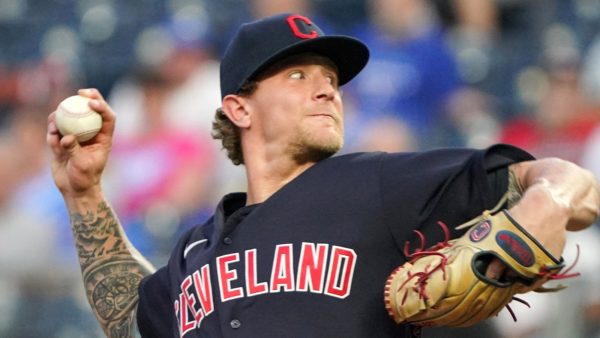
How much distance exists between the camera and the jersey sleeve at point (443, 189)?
3002 millimetres

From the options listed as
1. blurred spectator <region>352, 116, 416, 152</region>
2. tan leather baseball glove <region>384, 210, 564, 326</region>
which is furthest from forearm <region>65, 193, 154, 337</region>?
blurred spectator <region>352, 116, 416, 152</region>

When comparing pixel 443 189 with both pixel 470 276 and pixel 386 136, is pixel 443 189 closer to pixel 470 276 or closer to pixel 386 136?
pixel 470 276

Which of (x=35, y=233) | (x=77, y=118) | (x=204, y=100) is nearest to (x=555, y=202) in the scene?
(x=77, y=118)

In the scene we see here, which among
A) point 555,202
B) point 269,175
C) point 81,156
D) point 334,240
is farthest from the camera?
point 81,156

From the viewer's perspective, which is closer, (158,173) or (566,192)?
(566,192)

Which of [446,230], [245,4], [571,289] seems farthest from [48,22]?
[446,230]

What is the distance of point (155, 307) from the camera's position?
11.9ft

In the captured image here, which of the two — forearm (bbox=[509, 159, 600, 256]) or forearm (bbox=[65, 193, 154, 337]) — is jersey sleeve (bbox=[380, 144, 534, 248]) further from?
forearm (bbox=[65, 193, 154, 337])

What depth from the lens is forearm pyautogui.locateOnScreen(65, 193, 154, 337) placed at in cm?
376

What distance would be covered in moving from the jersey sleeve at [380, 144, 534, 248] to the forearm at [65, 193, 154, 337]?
1048 mm

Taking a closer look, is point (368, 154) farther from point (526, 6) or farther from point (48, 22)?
point (48, 22)

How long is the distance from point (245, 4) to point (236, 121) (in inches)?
163

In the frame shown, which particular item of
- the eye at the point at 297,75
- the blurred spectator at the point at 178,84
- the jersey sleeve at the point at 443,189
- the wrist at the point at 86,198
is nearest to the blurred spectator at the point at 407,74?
the blurred spectator at the point at 178,84

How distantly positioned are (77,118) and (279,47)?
71 cm
